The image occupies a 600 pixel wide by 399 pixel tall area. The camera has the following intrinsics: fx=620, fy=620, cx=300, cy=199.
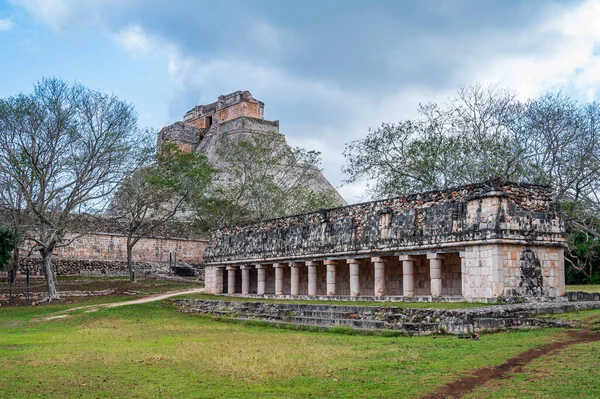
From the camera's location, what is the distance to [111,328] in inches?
659

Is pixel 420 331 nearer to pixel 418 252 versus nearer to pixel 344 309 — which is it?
pixel 344 309

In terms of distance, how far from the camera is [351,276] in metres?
19.5

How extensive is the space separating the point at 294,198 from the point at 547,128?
1638 cm

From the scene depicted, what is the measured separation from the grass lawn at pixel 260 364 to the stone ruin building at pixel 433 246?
3.94m

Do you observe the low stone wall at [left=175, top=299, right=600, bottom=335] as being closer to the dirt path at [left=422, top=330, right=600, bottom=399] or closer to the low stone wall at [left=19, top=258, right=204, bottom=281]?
the dirt path at [left=422, top=330, right=600, bottom=399]

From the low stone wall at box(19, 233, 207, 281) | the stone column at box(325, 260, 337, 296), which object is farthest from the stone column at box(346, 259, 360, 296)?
the low stone wall at box(19, 233, 207, 281)

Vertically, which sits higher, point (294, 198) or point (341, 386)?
point (294, 198)

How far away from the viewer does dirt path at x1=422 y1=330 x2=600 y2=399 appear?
22.9ft

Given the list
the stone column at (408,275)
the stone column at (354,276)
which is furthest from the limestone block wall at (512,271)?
the stone column at (354,276)

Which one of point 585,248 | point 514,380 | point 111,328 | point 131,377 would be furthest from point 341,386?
point 585,248

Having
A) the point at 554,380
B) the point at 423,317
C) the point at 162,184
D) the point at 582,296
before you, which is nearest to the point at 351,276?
the point at 582,296

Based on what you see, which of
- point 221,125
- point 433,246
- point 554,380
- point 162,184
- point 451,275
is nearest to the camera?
point 554,380

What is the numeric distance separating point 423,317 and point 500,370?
4.68 metres

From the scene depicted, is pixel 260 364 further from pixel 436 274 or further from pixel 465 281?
pixel 436 274
